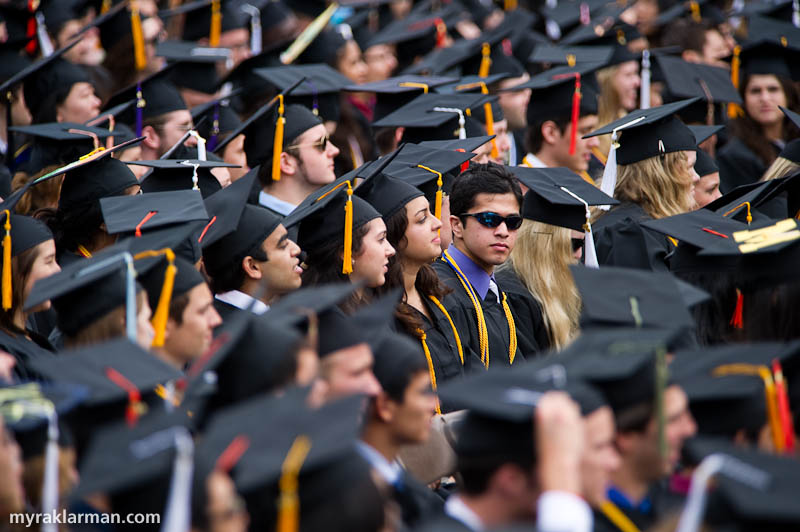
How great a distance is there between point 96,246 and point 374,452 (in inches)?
91.5

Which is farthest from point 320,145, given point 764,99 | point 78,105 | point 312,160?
point 764,99

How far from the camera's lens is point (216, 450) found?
2.30 metres

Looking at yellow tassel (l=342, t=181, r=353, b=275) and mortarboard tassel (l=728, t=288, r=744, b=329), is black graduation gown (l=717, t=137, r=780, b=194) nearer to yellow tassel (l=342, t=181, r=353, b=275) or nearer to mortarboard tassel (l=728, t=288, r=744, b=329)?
mortarboard tassel (l=728, t=288, r=744, b=329)

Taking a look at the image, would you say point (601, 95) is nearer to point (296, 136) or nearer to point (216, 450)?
point (296, 136)

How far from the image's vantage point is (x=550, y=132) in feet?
21.5

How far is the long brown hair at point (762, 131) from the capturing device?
7.27 m

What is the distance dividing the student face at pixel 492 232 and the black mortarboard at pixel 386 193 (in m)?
0.33

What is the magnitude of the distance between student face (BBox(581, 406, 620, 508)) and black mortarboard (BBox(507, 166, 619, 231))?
2.52m

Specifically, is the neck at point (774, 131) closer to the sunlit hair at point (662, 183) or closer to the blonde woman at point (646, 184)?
the blonde woman at point (646, 184)

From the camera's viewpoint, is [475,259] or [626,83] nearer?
[475,259]

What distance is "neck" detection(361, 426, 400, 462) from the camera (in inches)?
117

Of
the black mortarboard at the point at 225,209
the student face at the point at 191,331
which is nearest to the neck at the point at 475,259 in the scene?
the black mortarboard at the point at 225,209

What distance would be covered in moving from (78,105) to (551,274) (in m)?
3.16

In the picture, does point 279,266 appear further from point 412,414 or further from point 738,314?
point 738,314
